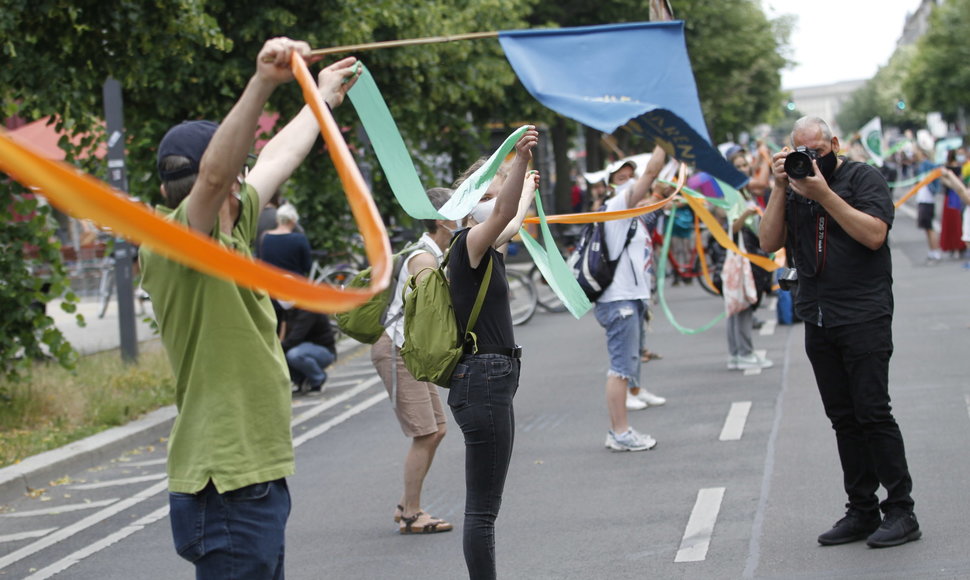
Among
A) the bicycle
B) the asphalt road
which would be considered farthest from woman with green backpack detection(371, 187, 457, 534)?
the bicycle

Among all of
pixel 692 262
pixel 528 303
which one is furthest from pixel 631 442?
pixel 692 262

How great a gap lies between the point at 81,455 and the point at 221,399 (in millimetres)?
6289

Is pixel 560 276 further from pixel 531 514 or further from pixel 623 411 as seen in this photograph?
pixel 623 411

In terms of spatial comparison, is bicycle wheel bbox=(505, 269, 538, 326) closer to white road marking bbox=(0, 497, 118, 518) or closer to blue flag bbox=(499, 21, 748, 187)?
white road marking bbox=(0, 497, 118, 518)

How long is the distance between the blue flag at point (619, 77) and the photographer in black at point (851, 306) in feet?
4.23

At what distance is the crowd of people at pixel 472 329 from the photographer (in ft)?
10.6

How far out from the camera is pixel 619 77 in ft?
22.1

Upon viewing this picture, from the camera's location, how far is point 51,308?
25641 mm

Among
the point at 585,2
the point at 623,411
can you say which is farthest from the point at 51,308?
the point at 623,411

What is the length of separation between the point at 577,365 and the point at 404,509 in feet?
21.5

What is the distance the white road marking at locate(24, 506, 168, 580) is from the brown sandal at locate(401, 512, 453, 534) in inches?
63.7

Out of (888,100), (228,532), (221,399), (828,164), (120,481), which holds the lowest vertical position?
(120,481)

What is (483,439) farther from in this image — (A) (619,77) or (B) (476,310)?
(A) (619,77)

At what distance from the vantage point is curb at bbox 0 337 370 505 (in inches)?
327
